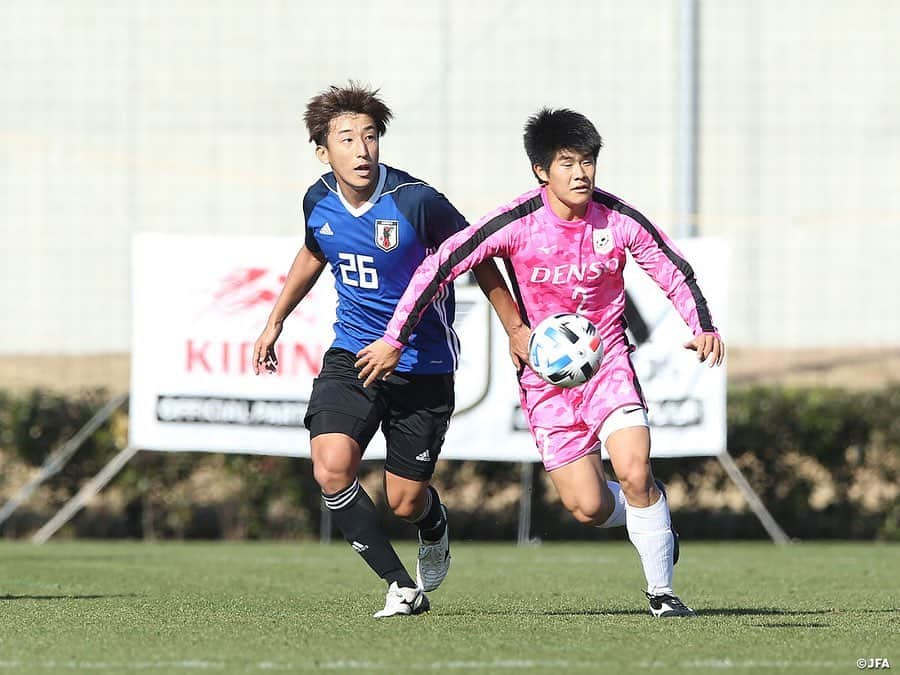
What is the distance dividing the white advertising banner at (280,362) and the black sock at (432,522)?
5.01 m

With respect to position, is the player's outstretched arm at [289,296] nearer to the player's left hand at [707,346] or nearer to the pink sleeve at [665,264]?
the pink sleeve at [665,264]

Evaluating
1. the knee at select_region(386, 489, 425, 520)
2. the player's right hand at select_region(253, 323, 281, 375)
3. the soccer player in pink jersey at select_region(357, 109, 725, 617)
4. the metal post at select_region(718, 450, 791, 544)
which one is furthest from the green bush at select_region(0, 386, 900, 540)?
the soccer player in pink jersey at select_region(357, 109, 725, 617)

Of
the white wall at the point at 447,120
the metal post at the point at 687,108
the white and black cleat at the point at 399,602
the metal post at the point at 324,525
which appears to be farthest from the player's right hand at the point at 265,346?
the white wall at the point at 447,120

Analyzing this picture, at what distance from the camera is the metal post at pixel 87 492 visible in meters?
13.6

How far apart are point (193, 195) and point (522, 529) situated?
7.36m

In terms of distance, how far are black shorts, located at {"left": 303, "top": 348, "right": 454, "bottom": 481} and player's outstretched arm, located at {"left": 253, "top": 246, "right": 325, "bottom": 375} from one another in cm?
41

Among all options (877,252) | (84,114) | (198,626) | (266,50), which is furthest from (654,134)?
(198,626)

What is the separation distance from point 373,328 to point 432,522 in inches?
39.2

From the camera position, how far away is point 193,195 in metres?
19.9

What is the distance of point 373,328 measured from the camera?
778 centimetres

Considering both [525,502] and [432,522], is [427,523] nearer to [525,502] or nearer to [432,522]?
[432,522]

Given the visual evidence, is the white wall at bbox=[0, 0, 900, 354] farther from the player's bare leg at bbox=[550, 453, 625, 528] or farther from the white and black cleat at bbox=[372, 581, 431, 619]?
the white and black cleat at bbox=[372, 581, 431, 619]

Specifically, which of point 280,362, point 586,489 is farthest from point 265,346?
point 280,362

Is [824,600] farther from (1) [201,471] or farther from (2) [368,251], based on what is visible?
(1) [201,471]
